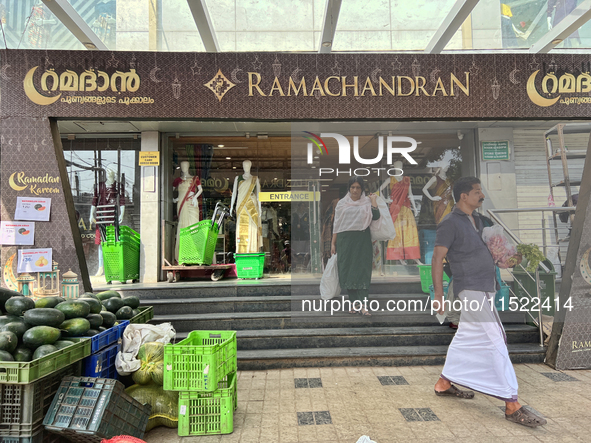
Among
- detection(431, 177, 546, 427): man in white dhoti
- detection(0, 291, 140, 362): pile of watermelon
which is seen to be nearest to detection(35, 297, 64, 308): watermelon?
detection(0, 291, 140, 362): pile of watermelon

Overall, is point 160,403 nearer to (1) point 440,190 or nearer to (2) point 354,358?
(2) point 354,358

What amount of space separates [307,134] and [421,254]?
208 cm

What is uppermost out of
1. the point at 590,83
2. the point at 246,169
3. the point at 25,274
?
the point at 590,83

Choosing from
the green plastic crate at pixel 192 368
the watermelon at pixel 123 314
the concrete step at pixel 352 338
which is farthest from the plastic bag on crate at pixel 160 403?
the concrete step at pixel 352 338

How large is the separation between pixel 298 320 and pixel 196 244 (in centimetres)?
258

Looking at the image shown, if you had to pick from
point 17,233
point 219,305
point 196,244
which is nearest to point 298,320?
point 219,305

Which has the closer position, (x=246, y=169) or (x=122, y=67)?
(x=122, y=67)

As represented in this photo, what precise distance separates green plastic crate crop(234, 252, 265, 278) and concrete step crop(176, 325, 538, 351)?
186 centimetres

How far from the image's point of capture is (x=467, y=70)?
15.7 feet

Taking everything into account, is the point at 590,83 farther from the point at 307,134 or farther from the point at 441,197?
the point at 307,134

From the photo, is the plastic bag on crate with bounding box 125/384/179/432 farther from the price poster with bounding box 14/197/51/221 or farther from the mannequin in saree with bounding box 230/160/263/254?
the mannequin in saree with bounding box 230/160/263/254

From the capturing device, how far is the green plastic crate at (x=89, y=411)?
2.62 meters

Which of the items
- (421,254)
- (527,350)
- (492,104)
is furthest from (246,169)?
(527,350)

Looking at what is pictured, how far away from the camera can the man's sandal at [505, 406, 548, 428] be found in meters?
3.14
